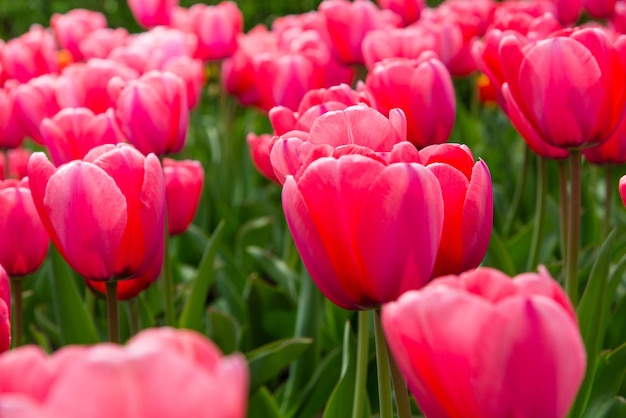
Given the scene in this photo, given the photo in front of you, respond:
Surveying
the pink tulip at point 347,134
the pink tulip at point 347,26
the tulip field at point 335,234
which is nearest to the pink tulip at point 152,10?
the tulip field at point 335,234

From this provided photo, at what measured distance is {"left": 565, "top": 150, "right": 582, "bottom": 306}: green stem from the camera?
4.39ft

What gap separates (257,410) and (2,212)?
1.66 ft

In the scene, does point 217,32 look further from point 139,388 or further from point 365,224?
point 139,388

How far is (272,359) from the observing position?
1.53 m

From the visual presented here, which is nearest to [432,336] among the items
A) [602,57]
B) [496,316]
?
[496,316]

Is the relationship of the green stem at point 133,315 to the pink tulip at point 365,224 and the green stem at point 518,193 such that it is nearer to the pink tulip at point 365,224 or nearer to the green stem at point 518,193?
the pink tulip at point 365,224

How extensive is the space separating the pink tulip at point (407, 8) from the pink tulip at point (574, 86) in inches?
69.5

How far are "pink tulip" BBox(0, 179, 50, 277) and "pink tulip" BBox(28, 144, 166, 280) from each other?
19 cm

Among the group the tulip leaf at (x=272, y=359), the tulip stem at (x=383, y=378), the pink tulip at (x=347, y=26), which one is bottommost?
the tulip leaf at (x=272, y=359)

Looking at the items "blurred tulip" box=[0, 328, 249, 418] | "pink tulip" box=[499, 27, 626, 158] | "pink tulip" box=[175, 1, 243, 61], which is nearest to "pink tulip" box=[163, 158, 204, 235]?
"pink tulip" box=[499, 27, 626, 158]

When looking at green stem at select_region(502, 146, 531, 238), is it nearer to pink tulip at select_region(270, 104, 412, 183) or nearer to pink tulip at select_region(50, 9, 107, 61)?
pink tulip at select_region(270, 104, 412, 183)

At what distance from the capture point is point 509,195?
9.48 ft

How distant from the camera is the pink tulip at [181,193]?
1618mm

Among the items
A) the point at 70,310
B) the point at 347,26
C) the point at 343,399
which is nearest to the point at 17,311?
the point at 70,310
